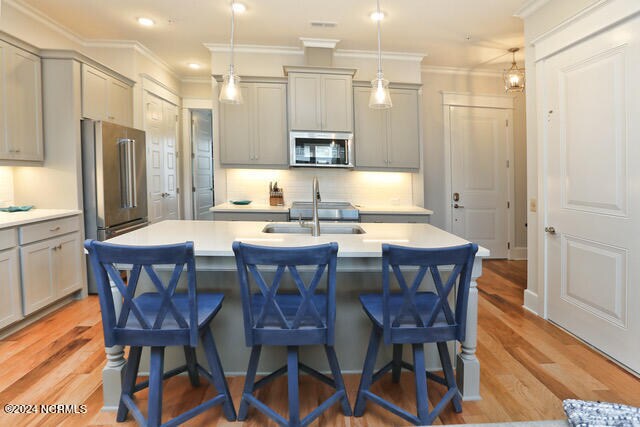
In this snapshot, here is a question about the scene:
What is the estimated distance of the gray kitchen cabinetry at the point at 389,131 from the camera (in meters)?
4.78

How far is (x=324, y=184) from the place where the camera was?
5074 mm

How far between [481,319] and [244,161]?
10.00ft

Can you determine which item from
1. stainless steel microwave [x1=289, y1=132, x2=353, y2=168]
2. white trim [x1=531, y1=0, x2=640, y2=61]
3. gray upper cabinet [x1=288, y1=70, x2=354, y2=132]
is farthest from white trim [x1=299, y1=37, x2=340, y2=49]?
white trim [x1=531, y1=0, x2=640, y2=61]

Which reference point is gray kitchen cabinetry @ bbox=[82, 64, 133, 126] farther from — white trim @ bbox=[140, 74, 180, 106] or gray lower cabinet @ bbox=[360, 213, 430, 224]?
gray lower cabinet @ bbox=[360, 213, 430, 224]

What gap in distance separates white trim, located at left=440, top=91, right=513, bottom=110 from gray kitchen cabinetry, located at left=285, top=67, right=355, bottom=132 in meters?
1.75

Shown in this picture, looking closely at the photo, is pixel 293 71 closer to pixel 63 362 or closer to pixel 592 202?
pixel 592 202

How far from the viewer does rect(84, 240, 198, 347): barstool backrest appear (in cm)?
164

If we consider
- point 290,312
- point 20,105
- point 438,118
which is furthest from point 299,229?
point 438,118

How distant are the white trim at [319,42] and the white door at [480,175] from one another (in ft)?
6.72

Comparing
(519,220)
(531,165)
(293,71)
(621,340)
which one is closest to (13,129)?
(293,71)

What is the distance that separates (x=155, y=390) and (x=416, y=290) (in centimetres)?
124

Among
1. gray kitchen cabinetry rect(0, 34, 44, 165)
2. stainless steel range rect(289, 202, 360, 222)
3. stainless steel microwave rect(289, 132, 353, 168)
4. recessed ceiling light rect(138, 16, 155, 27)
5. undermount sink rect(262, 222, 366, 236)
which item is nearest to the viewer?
undermount sink rect(262, 222, 366, 236)

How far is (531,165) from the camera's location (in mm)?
3605

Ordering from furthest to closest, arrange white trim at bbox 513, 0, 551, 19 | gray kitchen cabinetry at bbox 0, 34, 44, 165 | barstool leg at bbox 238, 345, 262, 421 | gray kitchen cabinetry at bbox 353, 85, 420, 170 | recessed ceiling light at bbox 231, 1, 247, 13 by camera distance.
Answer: gray kitchen cabinetry at bbox 353, 85, 420, 170, recessed ceiling light at bbox 231, 1, 247, 13, white trim at bbox 513, 0, 551, 19, gray kitchen cabinetry at bbox 0, 34, 44, 165, barstool leg at bbox 238, 345, 262, 421
